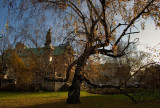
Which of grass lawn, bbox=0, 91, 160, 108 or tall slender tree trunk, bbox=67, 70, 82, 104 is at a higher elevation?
tall slender tree trunk, bbox=67, 70, 82, 104

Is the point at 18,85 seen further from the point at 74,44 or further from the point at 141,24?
the point at 141,24

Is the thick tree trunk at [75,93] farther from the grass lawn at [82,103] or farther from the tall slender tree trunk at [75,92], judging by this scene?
the grass lawn at [82,103]

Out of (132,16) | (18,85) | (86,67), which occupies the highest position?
(132,16)

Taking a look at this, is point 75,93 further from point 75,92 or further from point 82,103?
point 82,103

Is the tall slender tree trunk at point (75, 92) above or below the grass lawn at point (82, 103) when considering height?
above

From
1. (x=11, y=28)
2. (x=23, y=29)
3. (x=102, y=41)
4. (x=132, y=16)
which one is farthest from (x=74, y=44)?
(x=132, y=16)

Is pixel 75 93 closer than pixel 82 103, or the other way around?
pixel 75 93

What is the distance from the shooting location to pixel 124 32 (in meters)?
9.27

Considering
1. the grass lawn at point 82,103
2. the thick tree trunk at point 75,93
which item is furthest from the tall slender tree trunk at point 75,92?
the grass lawn at point 82,103

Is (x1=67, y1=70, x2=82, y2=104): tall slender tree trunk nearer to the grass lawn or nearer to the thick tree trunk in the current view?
the thick tree trunk

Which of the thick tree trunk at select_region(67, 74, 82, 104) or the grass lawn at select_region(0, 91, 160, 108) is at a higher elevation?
the thick tree trunk at select_region(67, 74, 82, 104)

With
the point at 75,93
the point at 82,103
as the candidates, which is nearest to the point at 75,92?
the point at 75,93

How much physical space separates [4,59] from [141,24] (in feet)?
105

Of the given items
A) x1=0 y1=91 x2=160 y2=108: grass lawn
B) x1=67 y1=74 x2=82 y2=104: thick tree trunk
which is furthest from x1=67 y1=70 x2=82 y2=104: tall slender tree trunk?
x1=0 y1=91 x2=160 y2=108: grass lawn
